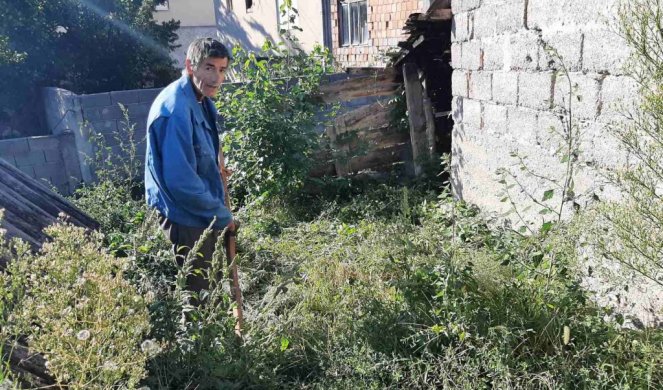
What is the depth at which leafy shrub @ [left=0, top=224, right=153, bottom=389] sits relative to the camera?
1761 millimetres

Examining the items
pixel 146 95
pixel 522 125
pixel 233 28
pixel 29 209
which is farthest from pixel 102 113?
pixel 233 28

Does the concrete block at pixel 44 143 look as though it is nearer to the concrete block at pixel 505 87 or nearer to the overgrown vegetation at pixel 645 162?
the concrete block at pixel 505 87

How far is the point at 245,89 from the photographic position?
19.0ft

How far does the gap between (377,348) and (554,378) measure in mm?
881

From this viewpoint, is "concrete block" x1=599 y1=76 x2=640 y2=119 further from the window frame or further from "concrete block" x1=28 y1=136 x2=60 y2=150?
the window frame

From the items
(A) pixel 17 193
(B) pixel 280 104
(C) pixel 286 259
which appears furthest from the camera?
(B) pixel 280 104

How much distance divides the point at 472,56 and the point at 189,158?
2687mm

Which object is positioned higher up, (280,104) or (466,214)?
(280,104)

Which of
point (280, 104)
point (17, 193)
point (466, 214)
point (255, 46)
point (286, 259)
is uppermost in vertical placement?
point (255, 46)

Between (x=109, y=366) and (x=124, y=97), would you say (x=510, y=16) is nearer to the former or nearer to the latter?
(x=109, y=366)

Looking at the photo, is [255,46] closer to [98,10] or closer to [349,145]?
[98,10]

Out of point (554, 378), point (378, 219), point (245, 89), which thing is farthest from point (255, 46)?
point (554, 378)

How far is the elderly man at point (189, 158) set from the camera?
277 cm

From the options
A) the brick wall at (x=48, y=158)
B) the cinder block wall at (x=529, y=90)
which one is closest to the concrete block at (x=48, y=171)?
the brick wall at (x=48, y=158)
